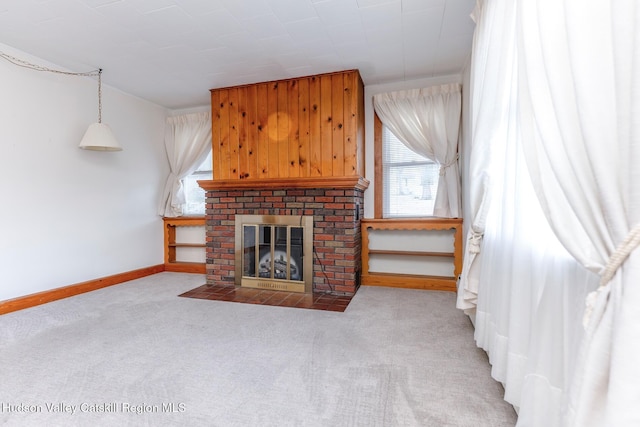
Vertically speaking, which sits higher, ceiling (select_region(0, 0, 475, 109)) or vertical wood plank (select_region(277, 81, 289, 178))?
ceiling (select_region(0, 0, 475, 109))

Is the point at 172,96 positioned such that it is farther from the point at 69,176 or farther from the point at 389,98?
the point at 389,98

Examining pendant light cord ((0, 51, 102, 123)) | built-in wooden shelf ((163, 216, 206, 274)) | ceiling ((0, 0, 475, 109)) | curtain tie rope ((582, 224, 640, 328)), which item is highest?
ceiling ((0, 0, 475, 109))

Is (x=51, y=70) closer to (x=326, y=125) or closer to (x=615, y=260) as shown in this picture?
(x=326, y=125)

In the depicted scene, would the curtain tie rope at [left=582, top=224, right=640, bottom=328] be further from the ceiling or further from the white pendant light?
the white pendant light

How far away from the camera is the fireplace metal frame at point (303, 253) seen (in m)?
3.34

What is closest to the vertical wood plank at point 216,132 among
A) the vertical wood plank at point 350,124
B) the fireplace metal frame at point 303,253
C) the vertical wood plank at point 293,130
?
the fireplace metal frame at point 303,253

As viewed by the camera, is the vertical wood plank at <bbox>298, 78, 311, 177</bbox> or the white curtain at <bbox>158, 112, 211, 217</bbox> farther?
the white curtain at <bbox>158, 112, 211, 217</bbox>

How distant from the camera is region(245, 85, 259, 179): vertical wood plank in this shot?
353cm

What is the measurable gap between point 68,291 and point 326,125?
327 cm

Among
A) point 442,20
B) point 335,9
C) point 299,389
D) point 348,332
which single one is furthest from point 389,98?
point 299,389

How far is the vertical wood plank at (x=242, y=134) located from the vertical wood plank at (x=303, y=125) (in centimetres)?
69

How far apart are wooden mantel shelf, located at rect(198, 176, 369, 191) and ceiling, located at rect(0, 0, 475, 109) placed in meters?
1.18

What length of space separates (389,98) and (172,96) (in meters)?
2.86

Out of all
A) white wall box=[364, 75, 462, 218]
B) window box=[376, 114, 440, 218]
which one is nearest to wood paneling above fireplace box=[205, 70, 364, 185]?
white wall box=[364, 75, 462, 218]
